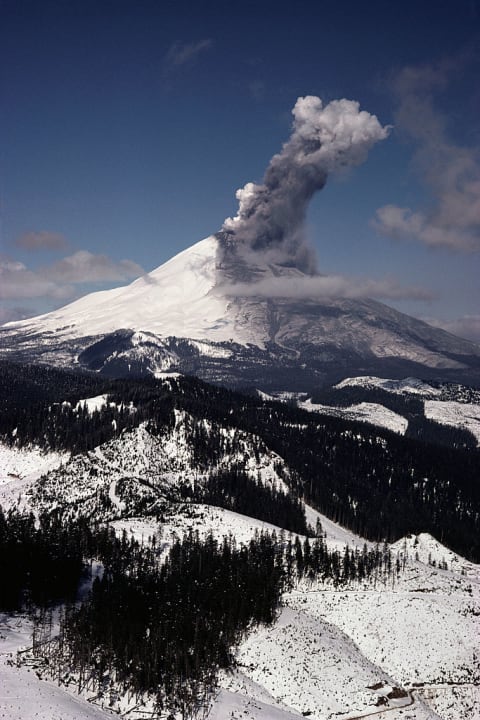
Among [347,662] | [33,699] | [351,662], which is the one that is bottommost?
[351,662]

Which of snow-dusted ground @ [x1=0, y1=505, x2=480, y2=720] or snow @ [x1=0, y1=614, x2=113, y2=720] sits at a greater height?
snow @ [x1=0, y1=614, x2=113, y2=720]

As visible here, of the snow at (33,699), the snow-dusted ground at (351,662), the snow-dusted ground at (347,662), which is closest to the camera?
the snow at (33,699)

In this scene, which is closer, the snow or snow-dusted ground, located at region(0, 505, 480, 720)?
the snow

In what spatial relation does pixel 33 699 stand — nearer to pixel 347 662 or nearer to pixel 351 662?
pixel 347 662

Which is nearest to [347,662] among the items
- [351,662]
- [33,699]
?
[351,662]

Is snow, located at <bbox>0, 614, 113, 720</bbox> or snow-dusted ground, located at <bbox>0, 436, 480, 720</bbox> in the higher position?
snow, located at <bbox>0, 614, 113, 720</bbox>

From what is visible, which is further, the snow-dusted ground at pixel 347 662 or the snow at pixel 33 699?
the snow-dusted ground at pixel 347 662

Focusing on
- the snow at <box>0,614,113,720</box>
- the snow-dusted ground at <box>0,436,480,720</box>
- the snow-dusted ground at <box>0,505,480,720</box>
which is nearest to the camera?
the snow at <box>0,614,113,720</box>

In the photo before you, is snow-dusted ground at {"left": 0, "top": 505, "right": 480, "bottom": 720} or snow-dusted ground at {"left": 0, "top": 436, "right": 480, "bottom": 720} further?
snow-dusted ground at {"left": 0, "top": 505, "right": 480, "bottom": 720}

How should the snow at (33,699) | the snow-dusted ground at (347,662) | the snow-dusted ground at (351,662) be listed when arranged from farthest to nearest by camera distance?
1. the snow-dusted ground at (351,662)
2. the snow-dusted ground at (347,662)
3. the snow at (33,699)

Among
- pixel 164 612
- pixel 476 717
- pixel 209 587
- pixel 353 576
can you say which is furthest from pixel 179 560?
pixel 476 717

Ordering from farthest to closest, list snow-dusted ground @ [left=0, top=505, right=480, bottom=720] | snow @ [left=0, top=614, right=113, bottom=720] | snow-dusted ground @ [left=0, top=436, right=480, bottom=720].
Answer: snow-dusted ground @ [left=0, top=505, right=480, bottom=720] → snow-dusted ground @ [left=0, top=436, right=480, bottom=720] → snow @ [left=0, top=614, right=113, bottom=720]
